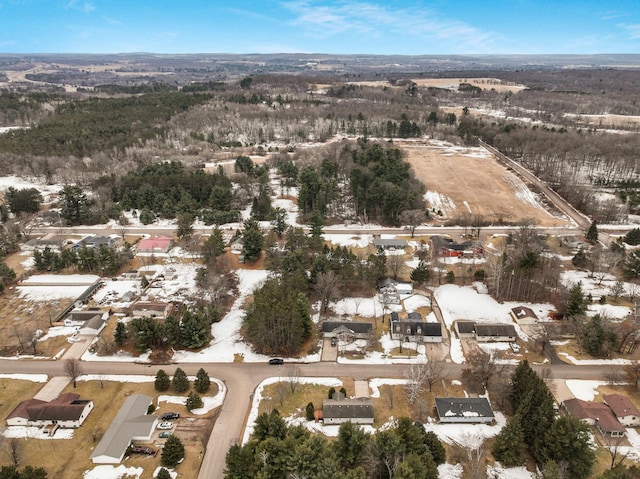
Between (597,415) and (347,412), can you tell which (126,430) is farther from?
(597,415)

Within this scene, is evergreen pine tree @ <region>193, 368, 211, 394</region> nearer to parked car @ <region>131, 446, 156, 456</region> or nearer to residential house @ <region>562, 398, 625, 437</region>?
parked car @ <region>131, 446, 156, 456</region>

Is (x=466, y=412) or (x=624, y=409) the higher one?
(x=624, y=409)

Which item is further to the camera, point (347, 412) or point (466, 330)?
point (466, 330)

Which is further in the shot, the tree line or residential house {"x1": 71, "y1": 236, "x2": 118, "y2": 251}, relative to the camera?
residential house {"x1": 71, "y1": 236, "x2": 118, "y2": 251}

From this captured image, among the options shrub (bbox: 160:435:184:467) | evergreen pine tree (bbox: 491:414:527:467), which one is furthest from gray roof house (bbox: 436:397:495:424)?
shrub (bbox: 160:435:184:467)

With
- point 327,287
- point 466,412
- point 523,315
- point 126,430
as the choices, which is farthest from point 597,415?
point 126,430

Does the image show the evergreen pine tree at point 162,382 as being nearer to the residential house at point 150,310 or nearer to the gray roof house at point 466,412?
the residential house at point 150,310
